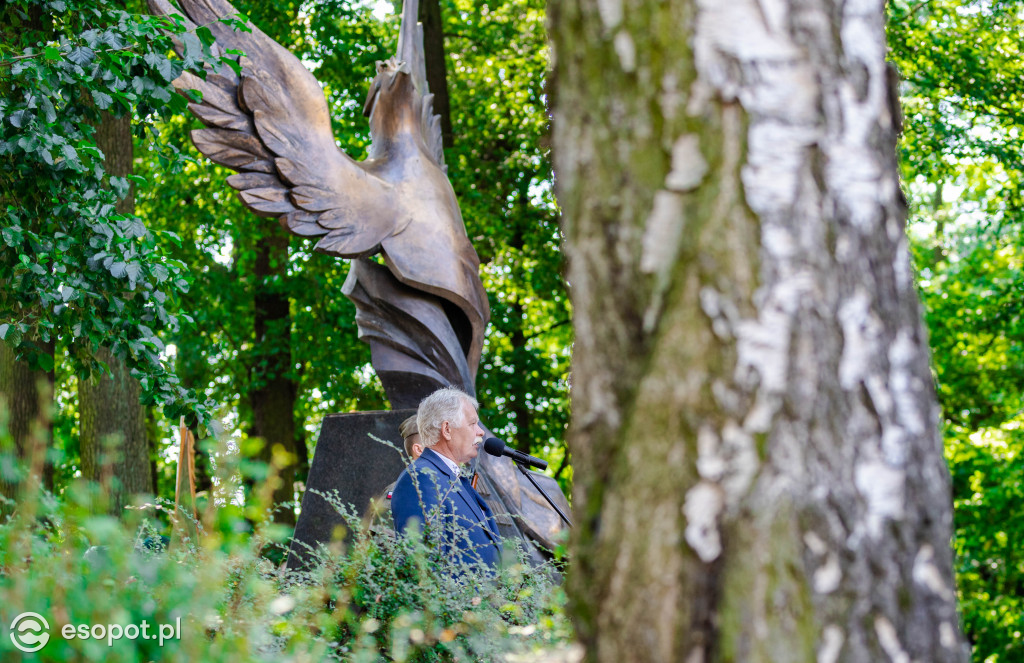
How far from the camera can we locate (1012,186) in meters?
11.0

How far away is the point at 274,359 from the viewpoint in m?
12.8

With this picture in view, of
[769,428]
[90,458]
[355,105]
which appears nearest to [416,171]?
[90,458]

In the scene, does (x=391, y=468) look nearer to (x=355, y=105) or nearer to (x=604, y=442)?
(x=604, y=442)

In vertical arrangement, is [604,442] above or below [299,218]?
below

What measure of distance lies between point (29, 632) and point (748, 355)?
1247 millimetres

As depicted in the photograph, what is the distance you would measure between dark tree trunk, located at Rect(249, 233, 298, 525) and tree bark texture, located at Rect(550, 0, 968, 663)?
34.5ft

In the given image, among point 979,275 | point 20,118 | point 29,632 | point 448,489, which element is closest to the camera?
point 29,632

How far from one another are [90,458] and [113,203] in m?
5.02

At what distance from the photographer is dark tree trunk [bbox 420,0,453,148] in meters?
12.2

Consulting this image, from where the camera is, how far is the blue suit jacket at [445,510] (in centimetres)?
319

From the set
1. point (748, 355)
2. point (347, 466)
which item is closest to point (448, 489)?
point (748, 355)

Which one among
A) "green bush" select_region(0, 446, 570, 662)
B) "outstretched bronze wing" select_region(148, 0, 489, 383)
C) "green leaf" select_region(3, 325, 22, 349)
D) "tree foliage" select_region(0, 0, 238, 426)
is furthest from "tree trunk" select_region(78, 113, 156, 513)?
"green bush" select_region(0, 446, 570, 662)

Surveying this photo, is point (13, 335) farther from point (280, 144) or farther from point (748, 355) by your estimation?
point (748, 355)

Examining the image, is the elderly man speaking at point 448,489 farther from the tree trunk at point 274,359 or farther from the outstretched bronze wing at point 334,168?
the tree trunk at point 274,359
